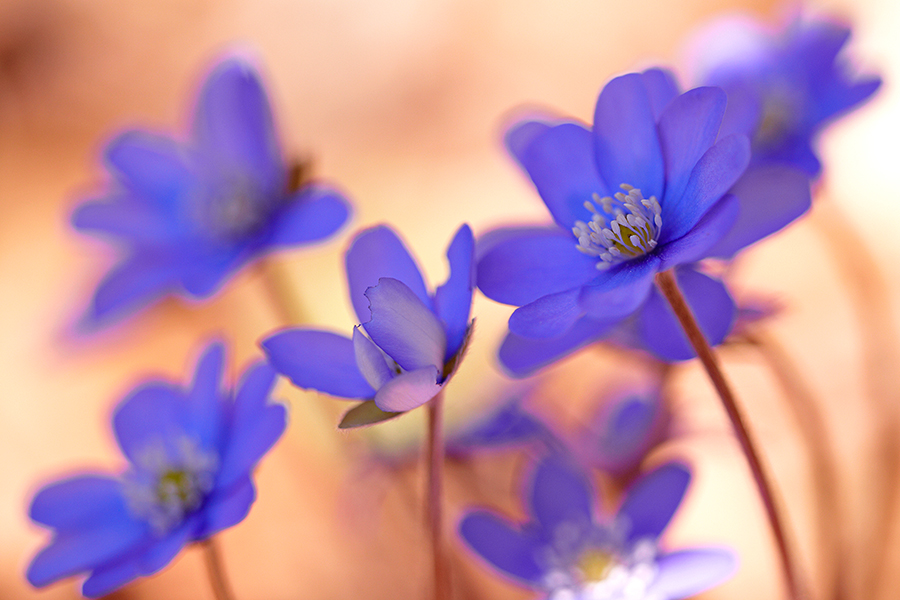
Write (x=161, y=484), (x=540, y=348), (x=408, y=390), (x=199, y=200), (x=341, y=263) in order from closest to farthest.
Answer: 1. (x=408, y=390)
2. (x=540, y=348)
3. (x=161, y=484)
4. (x=199, y=200)
5. (x=341, y=263)

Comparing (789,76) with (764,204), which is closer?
(764,204)

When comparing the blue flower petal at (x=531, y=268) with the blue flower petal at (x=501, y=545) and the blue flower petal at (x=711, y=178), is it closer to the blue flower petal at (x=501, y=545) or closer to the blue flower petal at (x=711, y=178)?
the blue flower petal at (x=711, y=178)

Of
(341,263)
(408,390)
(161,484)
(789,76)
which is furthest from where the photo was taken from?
(341,263)

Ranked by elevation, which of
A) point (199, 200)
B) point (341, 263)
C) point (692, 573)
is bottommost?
point (692, 573)

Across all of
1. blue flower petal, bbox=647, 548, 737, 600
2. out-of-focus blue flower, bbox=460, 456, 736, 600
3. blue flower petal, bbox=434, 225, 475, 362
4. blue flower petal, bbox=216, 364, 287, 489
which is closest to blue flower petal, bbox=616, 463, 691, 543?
out-of-focus blue flower, bbox=460, 456, 736, 600

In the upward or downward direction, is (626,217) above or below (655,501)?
above

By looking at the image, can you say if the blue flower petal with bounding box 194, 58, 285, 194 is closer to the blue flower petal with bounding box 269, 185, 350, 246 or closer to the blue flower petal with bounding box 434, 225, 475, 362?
the blue flower petal with bounding box 269, 185, 350, 246

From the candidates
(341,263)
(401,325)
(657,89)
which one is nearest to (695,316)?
(657,89)

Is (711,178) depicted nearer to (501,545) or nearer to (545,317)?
(545,317)
